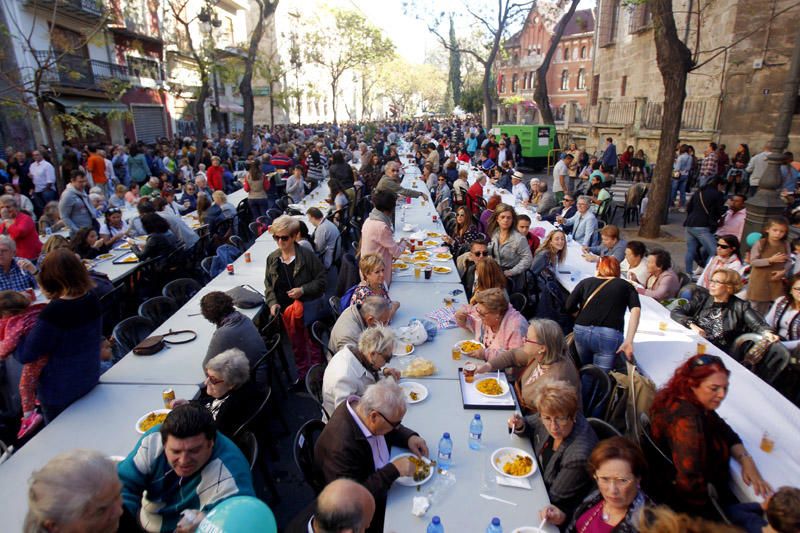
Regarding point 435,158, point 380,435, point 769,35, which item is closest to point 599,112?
point 769,35

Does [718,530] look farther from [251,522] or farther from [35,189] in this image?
[35,189]

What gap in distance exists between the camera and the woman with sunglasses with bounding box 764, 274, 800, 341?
14.3ft

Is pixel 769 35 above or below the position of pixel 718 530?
above

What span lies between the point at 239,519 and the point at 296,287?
11.3 feet

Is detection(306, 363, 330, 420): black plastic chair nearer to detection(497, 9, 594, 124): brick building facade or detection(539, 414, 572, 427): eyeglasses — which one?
detection(539, 414, 572, 427): eyeglasses

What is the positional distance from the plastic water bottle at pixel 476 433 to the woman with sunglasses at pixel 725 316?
2.91 meters

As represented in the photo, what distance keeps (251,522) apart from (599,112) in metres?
25.7

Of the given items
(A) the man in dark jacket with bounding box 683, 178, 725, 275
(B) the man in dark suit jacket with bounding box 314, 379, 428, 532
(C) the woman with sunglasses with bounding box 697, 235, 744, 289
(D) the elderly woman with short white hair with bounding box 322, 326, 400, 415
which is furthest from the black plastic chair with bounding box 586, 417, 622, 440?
(A) the man in dark jacket with bounding box 683, 178, 725, 275

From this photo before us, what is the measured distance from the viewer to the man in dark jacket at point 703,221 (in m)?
7.43

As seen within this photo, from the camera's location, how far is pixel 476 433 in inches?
122

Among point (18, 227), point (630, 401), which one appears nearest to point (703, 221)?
point (630, 401)

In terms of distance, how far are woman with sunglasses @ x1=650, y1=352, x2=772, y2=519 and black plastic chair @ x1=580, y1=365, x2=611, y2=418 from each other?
0.79 meters

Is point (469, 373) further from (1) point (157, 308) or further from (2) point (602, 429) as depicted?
(1) point (157, 308)

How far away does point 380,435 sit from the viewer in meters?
2.81
